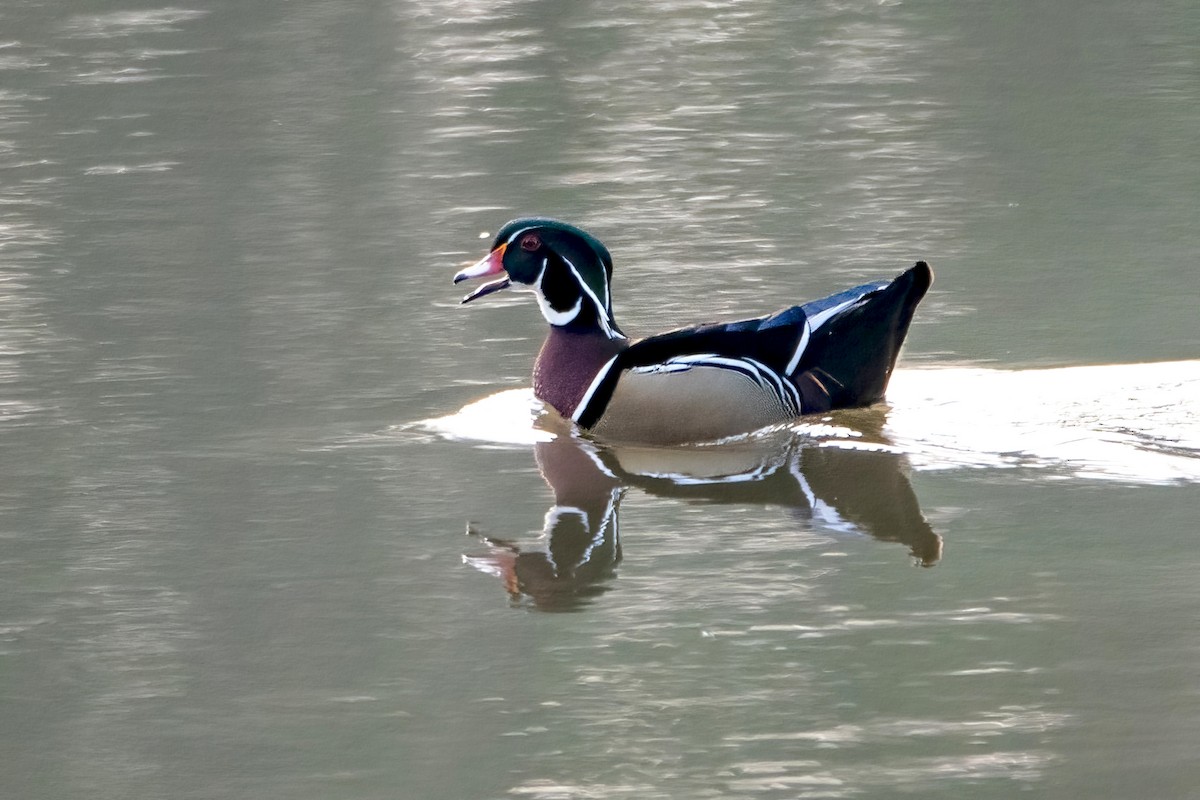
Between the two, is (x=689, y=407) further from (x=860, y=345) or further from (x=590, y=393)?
(x=860, y=345)

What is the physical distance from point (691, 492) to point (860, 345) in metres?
1.36

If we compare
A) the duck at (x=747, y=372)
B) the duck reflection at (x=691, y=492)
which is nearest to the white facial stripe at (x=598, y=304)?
the duck at (x=747, y=372)

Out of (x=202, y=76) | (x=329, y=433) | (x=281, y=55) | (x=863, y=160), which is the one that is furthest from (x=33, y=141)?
(x=329, y=433)

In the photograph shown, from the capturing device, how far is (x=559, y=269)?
10148 millimetres

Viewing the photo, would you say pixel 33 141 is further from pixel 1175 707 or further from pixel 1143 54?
pixel 1175 707

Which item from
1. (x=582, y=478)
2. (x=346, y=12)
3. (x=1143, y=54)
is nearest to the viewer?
(x=582, y=478)

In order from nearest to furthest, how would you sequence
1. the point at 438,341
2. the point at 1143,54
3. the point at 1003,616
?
1. the point at 1003,616
2. the point at 438,341
3. the point at 1143,54

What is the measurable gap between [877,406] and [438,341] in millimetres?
2780

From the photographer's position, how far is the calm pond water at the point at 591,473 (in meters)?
6.34

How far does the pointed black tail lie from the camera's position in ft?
31.6

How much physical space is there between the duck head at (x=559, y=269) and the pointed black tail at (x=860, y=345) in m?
1.10

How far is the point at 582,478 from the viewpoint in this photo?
930 cm

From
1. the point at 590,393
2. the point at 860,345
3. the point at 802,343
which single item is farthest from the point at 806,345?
the point at 590,393

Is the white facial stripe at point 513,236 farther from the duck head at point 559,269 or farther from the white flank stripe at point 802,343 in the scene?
the white flank stripe at point 802,343
